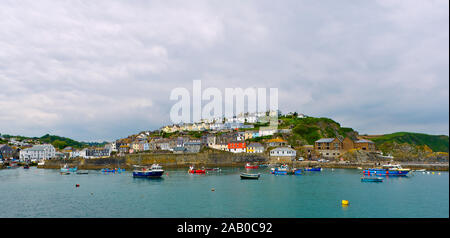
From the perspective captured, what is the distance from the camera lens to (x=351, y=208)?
2409 cm

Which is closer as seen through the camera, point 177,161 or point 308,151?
point 177,161

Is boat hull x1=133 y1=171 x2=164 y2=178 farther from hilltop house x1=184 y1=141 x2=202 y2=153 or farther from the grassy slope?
the grassy slope

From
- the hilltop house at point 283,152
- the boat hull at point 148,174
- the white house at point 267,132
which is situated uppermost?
the white house at point 267,132

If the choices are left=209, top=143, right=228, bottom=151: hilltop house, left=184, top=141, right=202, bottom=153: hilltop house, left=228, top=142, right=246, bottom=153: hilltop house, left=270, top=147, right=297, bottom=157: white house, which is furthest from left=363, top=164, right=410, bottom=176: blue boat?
left=184, top=141, right=202, bottom=153: hilltop house

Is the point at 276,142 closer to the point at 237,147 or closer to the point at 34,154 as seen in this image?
the point at 237,147

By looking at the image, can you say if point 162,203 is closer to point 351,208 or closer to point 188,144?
point 351,208

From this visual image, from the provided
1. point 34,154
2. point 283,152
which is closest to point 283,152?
point 283,152

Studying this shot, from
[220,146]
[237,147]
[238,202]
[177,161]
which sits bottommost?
[238,202]

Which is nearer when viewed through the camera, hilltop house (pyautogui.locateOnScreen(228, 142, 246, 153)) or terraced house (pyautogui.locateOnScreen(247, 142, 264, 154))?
terraced house (pyautogui.locateOnScreen(247, 142, 264, 154))

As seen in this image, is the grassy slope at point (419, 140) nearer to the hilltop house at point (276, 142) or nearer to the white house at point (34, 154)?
the hilltop house at point (276, 142)

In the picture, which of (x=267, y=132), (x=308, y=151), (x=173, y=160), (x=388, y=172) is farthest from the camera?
(x=267, y=132)

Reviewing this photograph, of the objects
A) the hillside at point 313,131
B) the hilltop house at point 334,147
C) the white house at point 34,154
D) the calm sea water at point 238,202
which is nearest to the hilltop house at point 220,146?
the hillside at point 313,131

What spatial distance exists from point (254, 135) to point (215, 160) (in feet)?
95.6
